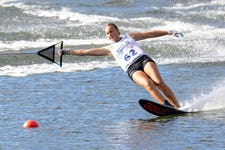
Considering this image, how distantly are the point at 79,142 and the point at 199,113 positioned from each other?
8.24ft

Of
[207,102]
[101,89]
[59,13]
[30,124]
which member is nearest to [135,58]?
[207,102]

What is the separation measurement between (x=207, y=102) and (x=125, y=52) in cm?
158

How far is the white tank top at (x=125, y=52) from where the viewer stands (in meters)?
12.4

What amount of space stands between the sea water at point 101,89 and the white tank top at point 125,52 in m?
0.77

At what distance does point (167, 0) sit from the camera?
120 ft

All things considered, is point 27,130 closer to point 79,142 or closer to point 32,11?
point 79,142

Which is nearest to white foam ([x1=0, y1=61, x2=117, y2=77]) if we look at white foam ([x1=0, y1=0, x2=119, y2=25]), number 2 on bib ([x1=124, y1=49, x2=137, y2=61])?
number 2 on bib ([x1=124, y1=49, x2=137, y2=61])

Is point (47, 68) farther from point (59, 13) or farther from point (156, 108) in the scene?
point (59, 13)

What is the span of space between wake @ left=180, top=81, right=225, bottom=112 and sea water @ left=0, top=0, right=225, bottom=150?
0.6 inches

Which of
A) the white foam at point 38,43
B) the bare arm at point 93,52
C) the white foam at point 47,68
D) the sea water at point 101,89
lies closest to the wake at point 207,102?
the sea water at point 101,89

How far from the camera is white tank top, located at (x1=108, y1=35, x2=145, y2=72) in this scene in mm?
12359

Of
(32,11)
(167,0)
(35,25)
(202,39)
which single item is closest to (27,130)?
(202,39)

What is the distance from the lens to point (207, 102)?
42.3 ft

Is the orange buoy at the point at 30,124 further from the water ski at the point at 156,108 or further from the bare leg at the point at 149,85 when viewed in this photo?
the bare leg at the point at 149,85
